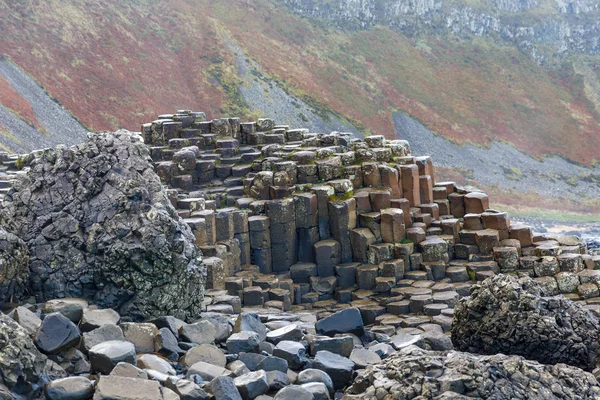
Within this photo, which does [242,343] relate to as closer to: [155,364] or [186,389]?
[155,364]

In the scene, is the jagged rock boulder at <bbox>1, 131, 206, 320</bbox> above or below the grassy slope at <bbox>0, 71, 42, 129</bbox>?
below

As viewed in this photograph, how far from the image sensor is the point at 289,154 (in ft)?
83.7

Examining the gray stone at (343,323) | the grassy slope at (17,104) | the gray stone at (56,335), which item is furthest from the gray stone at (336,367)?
the grassy slope at (17,104)

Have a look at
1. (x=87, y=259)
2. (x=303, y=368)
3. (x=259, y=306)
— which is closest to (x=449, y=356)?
(x=303, y=368)

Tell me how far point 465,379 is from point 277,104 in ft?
213

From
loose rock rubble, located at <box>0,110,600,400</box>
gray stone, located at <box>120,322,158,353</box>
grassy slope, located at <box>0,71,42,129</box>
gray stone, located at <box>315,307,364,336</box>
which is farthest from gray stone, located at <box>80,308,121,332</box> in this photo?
grassy slope, located at <box>0,71,42,129</box>

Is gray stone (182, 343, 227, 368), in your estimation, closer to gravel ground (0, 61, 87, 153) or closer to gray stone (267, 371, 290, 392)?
gray stone (267, 371, 290, 392)

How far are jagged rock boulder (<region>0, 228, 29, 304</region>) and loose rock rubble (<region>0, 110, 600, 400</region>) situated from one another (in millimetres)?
42

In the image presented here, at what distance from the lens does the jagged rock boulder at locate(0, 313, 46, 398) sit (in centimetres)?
824

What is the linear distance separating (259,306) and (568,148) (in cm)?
6959

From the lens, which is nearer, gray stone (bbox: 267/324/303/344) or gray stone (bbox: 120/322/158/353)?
gray stone (bbox: 120/322/158/353)

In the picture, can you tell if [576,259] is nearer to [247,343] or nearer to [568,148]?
[247,343]

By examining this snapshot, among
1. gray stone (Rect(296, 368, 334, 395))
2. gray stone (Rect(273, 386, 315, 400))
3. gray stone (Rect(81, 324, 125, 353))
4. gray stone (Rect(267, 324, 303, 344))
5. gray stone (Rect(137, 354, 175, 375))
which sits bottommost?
gray stone (Rect(296, 368, 334, 395))

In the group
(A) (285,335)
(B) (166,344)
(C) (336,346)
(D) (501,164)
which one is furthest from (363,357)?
(D) (501,164)
